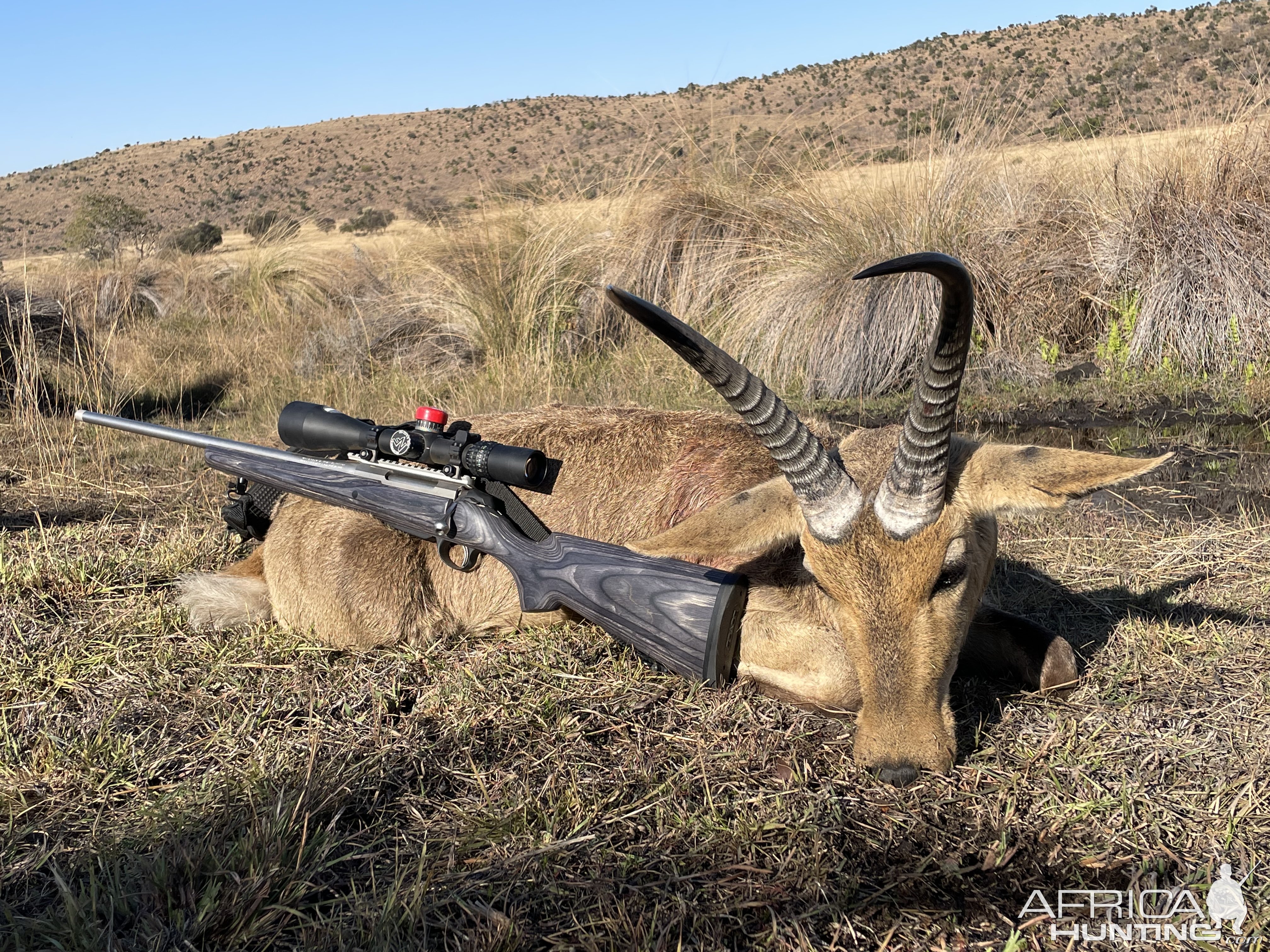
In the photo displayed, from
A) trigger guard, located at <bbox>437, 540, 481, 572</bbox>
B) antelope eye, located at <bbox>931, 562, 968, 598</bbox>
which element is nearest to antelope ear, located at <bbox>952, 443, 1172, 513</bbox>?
antelope eye, located at <bbox>931, 562, 968, 598</bbox>

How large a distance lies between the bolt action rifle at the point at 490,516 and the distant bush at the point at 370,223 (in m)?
32.5

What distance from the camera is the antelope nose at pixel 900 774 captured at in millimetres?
2838

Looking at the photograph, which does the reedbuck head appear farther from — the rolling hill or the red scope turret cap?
the rolling hill

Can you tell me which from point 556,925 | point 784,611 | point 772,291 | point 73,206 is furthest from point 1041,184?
point 73,206

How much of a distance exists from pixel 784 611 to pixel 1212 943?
170 centimetres

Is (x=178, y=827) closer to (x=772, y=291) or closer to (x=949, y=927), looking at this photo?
(x=949, y=927)

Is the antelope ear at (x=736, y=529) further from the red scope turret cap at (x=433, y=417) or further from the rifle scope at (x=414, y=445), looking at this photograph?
the red scope turret cap at (x=433, y=417)

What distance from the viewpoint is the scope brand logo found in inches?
92.0

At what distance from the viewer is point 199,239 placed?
30.4 metres

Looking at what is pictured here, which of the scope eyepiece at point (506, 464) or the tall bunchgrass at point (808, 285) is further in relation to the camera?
the tall bunchgrass at point (808, 285)

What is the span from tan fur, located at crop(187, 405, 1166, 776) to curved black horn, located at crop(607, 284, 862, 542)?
0.08 m

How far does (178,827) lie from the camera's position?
2.79m

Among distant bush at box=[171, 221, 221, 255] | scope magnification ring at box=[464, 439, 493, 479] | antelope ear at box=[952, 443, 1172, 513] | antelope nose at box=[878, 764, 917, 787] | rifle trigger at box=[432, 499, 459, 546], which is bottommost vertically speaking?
antelope nose at box=[878, 764, 917, 787]

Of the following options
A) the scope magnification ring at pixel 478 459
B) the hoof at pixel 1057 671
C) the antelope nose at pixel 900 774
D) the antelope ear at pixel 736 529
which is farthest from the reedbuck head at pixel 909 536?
the scope magnification ring at pixel 478 459
